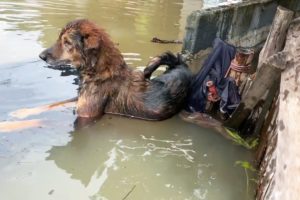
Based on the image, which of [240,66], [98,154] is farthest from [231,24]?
[98,154]

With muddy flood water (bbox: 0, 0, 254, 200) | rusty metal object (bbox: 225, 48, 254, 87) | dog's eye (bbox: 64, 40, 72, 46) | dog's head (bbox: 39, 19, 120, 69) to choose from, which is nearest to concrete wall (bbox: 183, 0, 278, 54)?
muddy flood water (bbox: 0, 0, 254, 200)

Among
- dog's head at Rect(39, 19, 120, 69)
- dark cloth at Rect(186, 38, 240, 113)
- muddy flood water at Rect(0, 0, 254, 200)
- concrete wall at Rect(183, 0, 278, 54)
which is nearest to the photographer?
muddy flood water at Rect(0, 0, 254, 200)

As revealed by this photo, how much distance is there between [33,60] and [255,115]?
157 inches

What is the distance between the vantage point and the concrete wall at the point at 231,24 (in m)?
7.09

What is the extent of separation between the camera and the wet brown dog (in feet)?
17.6

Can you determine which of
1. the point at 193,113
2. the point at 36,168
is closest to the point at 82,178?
the point at 36,168

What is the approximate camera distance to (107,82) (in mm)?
5469

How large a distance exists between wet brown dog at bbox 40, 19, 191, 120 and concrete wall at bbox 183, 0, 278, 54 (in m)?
1.78

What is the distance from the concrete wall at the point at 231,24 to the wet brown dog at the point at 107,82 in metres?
1.78

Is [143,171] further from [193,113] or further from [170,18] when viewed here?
[170,18]

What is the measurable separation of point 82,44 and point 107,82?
23.0 inches

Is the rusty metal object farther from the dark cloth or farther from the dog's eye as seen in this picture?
the dog's eye

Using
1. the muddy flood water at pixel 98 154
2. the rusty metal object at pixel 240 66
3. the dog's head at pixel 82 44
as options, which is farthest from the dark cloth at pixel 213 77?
the dog's head at pixel 82 44

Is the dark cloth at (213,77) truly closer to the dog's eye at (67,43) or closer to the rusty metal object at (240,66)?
the rusty metal object at (240,66)
